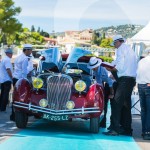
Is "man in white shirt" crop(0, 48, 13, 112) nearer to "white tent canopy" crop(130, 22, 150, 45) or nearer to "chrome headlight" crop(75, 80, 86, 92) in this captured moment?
"chrome headlight" crop(75, 80, 86, 92)

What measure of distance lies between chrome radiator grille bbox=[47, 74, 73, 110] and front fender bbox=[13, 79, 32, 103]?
512mm

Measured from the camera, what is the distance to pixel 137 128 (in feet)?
38.6

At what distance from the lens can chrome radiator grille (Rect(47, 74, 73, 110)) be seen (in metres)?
9.86

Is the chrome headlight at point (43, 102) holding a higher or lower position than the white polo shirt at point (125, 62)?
lower

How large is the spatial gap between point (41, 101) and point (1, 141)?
169 cm

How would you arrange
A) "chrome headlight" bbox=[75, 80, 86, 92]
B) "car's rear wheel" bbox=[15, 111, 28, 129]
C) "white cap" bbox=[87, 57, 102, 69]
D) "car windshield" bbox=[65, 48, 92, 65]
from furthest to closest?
"car windshield" bbox=[65, 48, 92, 65] < "white cap" bbox=[87, 57, 102, 69] < "car's rear wheel" bbox=[15, 111, 28, 129] < "chrome headlight" bbox=[75, 80, 86, 92]

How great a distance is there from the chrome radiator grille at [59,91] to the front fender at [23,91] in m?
0.51

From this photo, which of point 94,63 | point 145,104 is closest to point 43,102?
point 94,63

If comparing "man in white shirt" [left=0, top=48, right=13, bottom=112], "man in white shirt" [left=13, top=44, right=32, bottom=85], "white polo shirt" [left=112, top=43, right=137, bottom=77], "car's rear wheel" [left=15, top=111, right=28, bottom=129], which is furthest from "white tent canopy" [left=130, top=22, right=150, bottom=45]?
"car's rear wheel" [left=15, top=111, right=28, bottom=129]

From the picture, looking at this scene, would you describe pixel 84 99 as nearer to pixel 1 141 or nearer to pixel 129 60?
pixel 129 60

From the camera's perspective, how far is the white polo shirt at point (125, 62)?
9.80 metres

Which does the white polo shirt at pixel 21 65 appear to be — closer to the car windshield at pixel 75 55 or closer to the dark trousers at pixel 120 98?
the car windshield at pixel 75 55

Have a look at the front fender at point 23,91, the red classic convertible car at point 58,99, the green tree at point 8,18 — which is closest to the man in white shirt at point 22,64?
the red classic convertible car at point 58,99

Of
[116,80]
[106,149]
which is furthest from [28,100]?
[106,149]
